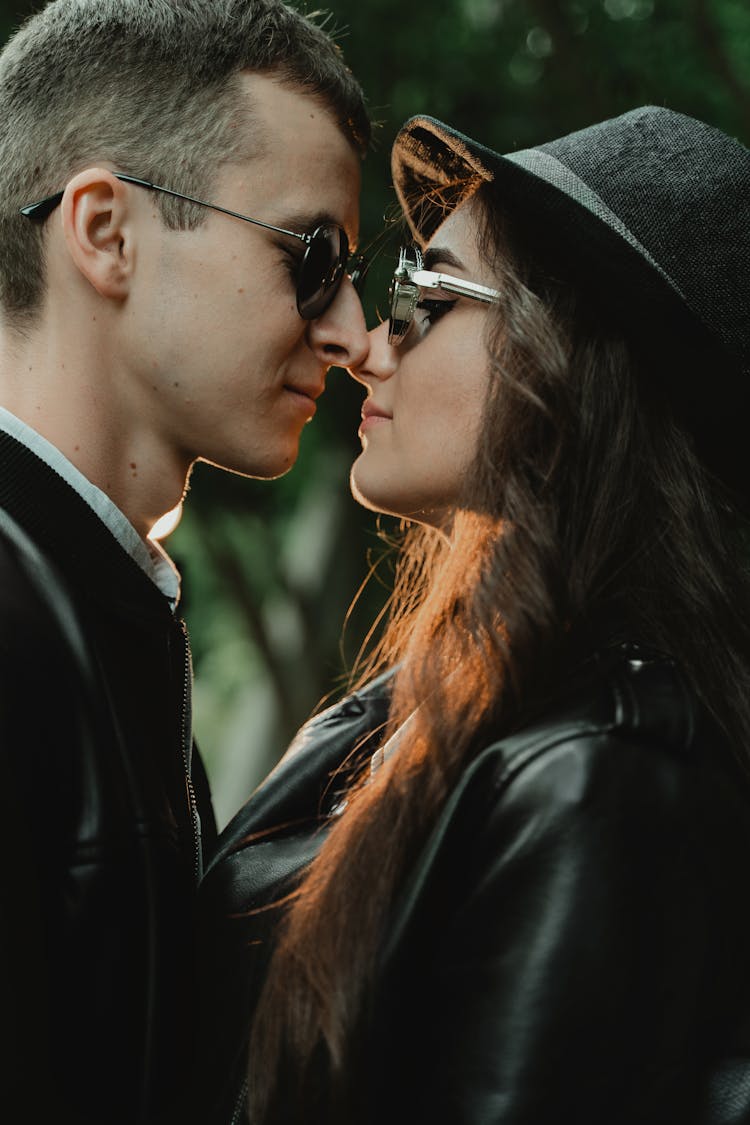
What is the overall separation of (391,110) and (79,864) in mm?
3958

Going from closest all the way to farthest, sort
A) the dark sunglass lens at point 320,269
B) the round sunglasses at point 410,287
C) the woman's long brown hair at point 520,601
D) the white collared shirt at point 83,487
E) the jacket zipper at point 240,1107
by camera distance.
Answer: the woman's long brown hair at point 520,601 < the jacket zipper at point 240,1107 < the white collared shirt at point 83,487 < the round sunglasses at point 410,287 < the dark sunglass lens at point 320,269

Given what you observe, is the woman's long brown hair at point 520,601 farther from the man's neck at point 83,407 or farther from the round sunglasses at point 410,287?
the man's neck at point 83,407

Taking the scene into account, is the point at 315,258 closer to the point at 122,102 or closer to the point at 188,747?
the point at 122,102

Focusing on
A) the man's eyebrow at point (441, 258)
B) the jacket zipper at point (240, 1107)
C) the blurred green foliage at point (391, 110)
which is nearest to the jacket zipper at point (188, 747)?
the jacket zipper at point (240, 1107)

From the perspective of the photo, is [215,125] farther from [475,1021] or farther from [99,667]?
[475,1021]

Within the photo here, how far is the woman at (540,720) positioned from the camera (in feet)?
5.85

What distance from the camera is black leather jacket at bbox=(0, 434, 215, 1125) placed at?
1956mm

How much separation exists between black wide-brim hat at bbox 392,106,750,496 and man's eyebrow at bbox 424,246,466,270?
226mm

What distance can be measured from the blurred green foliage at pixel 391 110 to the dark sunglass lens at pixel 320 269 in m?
0.96

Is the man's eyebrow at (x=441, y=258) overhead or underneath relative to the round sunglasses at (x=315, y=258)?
underneath

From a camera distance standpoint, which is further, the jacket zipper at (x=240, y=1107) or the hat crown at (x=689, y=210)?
the hat crown at (x=689, y=210)

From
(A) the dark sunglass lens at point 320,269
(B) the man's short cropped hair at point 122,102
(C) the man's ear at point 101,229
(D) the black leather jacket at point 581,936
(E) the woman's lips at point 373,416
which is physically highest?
(B) the man's short cropped hair at point 122,102

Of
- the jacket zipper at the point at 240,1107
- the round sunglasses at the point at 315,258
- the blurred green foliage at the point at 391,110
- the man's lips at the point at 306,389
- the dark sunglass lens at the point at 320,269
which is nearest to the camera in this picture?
the jacket zipper at the point at 240,1107

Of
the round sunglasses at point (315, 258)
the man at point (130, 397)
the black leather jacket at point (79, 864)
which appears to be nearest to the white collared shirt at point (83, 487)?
the man at point (130, 397)
